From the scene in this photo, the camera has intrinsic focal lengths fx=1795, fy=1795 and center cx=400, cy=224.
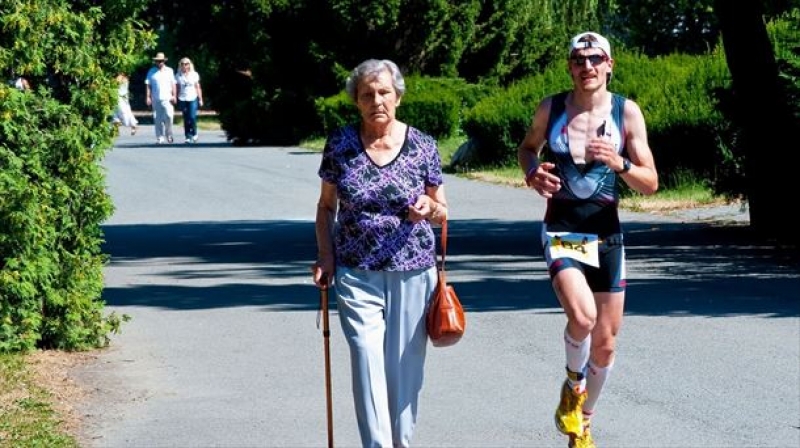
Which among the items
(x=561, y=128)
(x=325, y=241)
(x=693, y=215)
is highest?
(x=561, y=128)

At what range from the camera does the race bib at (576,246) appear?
7.10 meters

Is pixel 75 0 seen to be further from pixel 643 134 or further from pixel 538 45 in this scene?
pixel 538 45

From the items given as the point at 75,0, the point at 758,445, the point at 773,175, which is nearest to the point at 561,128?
the point at 758,445

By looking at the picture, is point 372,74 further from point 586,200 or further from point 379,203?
point 586,200

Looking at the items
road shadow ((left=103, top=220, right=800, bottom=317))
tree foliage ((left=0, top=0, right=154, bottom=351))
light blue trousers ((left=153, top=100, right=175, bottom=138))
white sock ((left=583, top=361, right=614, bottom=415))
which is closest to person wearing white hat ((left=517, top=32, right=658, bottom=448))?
white sock ((left=583, top=361, right=614, bottom=415))

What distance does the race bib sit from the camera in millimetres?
7098

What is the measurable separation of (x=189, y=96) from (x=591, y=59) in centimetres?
3433

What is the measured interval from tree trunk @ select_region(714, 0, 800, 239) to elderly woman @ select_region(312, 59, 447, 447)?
11.8 metres

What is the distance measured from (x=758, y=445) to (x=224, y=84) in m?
33.6

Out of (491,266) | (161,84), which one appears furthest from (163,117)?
(491,266)

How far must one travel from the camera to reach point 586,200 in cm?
709

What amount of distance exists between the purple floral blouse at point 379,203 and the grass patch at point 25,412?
2.15m

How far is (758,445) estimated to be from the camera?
27.6 ft

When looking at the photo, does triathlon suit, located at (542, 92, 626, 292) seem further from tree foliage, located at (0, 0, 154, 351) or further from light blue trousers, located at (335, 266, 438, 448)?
tree foliage, located at (0, 0, 154, 351)
